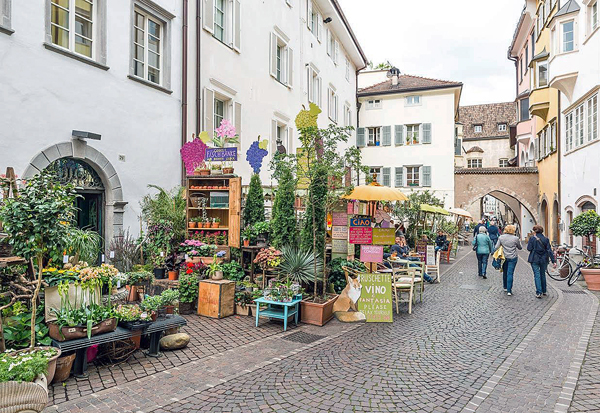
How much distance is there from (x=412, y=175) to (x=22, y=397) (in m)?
27.7

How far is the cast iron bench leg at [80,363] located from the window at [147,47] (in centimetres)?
748

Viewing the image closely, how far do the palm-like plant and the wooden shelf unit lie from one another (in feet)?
5.70

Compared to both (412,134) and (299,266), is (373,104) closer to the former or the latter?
(412,134)

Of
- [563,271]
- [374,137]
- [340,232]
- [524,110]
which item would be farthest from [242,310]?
[524,110]

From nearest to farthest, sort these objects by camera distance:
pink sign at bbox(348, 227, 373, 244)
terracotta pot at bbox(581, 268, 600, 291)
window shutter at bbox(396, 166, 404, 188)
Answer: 1. pink sign at bbox(348, 227, 373, 244)
2. terracotta pot at bbox(581, 268, 600, 291)
3. window shutter at bbox(396, 166, 404, 188)

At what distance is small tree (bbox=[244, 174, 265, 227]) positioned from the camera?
11.0 metres

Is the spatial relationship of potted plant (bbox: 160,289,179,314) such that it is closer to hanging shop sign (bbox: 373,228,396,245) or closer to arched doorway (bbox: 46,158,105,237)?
arched doorway (bbox: 46,158,105,237)

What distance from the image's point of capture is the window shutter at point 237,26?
14.1 meters

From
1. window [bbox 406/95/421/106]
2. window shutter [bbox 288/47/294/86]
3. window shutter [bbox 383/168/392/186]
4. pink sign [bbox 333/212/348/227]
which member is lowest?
pink sign [bbox 333/212/348/227]

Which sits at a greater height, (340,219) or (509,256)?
(340,219)

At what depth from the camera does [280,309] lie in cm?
779

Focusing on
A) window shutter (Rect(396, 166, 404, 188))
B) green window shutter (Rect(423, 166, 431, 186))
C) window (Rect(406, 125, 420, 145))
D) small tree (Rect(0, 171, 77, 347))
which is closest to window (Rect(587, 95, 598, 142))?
green window shutter (Rect(423, 166, 431, 186))

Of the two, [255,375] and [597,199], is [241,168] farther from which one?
[597,199]

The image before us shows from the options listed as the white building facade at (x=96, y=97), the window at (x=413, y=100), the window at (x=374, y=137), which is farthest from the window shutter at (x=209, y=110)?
the window at (x=413, y=100)
